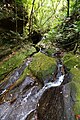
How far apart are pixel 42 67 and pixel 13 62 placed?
2041 mm

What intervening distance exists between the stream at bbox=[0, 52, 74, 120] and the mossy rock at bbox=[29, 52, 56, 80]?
376mm

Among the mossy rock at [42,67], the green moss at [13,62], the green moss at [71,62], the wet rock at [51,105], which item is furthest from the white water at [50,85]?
the green moss at [13,62]

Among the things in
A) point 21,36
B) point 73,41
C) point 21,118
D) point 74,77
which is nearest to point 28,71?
point 74,77

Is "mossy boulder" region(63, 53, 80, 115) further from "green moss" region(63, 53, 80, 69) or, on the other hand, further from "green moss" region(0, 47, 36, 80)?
"green moss" region(0, 47, 36, 80)

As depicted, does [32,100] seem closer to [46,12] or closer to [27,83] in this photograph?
[27,83]

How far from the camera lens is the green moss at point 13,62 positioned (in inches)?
342

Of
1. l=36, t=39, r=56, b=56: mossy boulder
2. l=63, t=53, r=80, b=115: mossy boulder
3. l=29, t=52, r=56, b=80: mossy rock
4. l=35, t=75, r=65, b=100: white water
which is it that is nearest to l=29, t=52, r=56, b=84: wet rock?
l=29, t=52, r=56, b=80: mossy rock

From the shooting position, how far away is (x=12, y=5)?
1262cm

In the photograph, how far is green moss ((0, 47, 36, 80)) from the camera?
8677mm

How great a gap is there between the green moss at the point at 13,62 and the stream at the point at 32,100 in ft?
3.22

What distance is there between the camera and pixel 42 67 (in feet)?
26.2

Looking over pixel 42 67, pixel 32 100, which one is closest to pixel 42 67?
pixel 42 67

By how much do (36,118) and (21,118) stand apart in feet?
1.60

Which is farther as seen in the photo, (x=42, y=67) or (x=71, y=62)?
(x=71, y=62)
